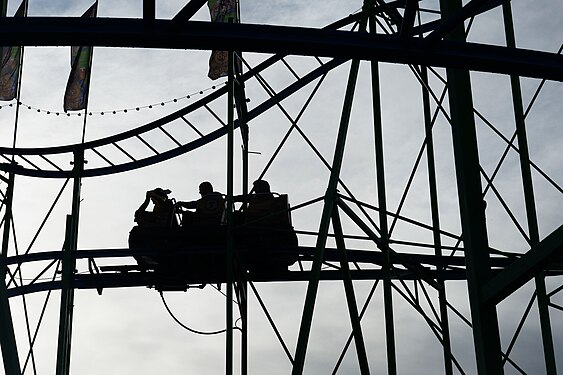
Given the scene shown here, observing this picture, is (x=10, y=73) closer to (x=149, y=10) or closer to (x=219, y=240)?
(x=219, y=240)

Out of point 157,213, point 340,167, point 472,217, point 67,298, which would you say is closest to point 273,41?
point 472,217

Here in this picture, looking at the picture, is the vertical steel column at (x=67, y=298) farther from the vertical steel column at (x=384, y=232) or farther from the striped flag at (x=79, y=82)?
the vertical steel column at (x=384, y=232)

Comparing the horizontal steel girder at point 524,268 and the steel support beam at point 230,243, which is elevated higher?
the steel support beam at point 230,243

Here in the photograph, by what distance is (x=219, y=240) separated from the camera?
14.4 m

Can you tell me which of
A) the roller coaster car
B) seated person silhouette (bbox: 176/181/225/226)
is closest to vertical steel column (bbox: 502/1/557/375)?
the roller coaster car

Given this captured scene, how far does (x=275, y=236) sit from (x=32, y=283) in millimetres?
4756

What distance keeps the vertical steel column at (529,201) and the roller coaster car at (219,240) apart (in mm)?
3619

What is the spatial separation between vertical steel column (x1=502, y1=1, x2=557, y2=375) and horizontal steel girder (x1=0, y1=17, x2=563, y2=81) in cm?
492

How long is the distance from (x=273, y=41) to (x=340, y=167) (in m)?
4.87

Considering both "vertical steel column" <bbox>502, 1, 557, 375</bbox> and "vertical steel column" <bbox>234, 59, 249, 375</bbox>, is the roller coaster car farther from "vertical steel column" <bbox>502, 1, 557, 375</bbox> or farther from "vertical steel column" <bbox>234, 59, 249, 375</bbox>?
"vertical steel column" <bbox>502, 1, 557, 375</bbox>

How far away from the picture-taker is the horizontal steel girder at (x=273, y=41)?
642 centimetres

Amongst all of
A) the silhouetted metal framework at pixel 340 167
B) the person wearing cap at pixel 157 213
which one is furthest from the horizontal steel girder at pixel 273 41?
the person wearing cap at pixel 157 213

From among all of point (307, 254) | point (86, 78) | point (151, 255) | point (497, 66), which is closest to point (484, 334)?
point (497, 66)

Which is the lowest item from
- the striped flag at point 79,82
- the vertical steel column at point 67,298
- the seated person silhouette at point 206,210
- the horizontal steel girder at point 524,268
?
the horizontal steel girder at point 524,268
